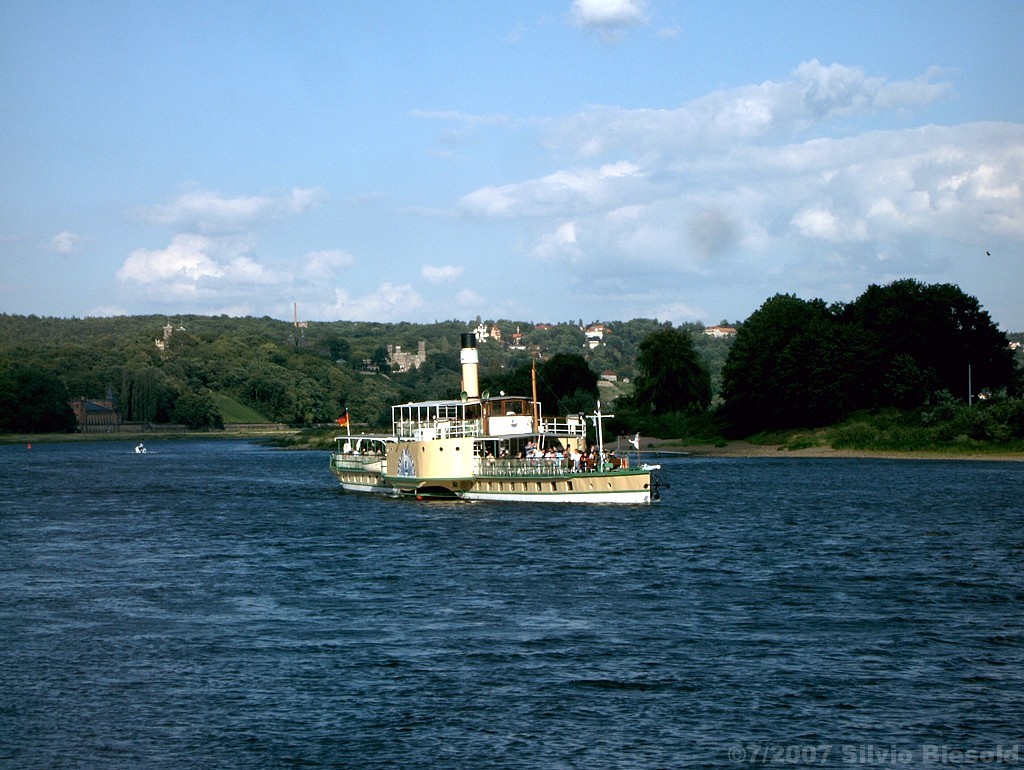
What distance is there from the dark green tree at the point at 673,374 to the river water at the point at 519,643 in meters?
100.0

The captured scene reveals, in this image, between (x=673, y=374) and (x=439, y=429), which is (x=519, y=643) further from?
(x=673, y=374)

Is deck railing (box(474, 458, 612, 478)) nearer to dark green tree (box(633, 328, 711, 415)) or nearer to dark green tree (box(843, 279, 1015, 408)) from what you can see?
dark green tree (box(843, 279, 1015, 408))

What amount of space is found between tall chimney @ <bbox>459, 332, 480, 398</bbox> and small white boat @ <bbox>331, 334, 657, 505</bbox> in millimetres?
60

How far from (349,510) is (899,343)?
79.4 metres

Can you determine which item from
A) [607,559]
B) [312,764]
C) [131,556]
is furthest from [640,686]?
[131,556]

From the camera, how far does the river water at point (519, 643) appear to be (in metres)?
23.1

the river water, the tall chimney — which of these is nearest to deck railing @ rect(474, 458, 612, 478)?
the river water

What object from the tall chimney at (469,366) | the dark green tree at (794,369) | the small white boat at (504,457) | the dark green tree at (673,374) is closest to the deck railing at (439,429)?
the small white boat at (504,457)

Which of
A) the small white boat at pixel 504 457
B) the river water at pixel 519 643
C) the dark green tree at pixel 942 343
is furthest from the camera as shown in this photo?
the dark green tree at pixel 942 343

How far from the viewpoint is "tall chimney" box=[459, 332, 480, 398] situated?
75062mm

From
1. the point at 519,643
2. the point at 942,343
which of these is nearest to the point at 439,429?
the point at 519,643

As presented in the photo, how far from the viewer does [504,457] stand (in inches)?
2815

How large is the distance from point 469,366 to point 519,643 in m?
46.8

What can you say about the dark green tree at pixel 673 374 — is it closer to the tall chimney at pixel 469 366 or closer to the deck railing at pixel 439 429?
the tall chimney at pixel 469 366
